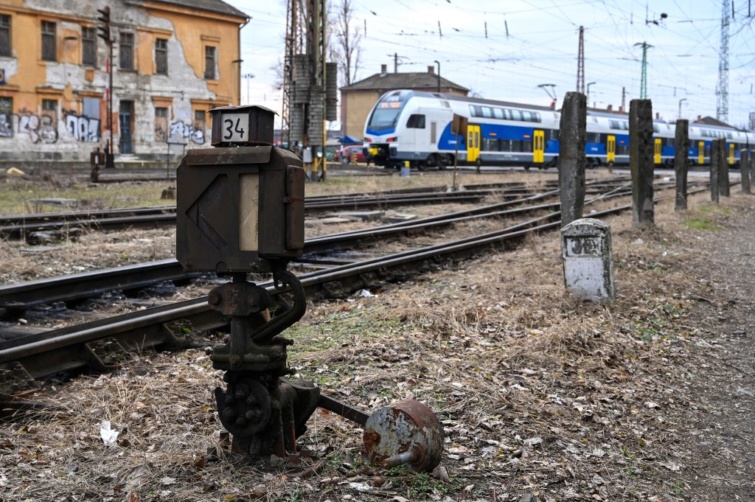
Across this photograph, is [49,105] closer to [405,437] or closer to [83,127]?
[83,127]

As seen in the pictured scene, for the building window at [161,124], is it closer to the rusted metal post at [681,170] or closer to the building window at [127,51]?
the building window at [127,51]

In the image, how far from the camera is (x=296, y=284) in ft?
11.9

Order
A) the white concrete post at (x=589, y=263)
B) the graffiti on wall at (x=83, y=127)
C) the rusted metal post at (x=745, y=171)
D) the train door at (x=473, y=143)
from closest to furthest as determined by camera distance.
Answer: the white concrete post at (x=589, y=263) → the rusted metal post at (x=745, y=171) → the train door at (x=473, y=143) → the graffiti on wall at (x=83, y=127)

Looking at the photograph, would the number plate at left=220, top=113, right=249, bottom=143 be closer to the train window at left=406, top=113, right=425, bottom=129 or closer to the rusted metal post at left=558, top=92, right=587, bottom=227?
the rusted metal post at left=558, top=92, right=587, bottom=227

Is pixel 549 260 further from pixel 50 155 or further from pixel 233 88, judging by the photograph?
pixel 233 88

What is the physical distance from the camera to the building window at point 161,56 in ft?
146

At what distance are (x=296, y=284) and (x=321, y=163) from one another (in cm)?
2439

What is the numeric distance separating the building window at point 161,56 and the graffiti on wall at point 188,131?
9.36 feet

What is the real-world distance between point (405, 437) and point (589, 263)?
4532 millimetres

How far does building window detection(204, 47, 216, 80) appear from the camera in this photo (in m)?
46.9

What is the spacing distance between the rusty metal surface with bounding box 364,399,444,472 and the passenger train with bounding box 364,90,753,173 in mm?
31020

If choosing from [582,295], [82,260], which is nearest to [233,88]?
[82,260]

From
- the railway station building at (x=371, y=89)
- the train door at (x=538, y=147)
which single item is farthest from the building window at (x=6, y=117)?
the railway station building at (x=371, y=89)

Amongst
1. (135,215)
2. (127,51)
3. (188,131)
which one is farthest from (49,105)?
(135,215)
